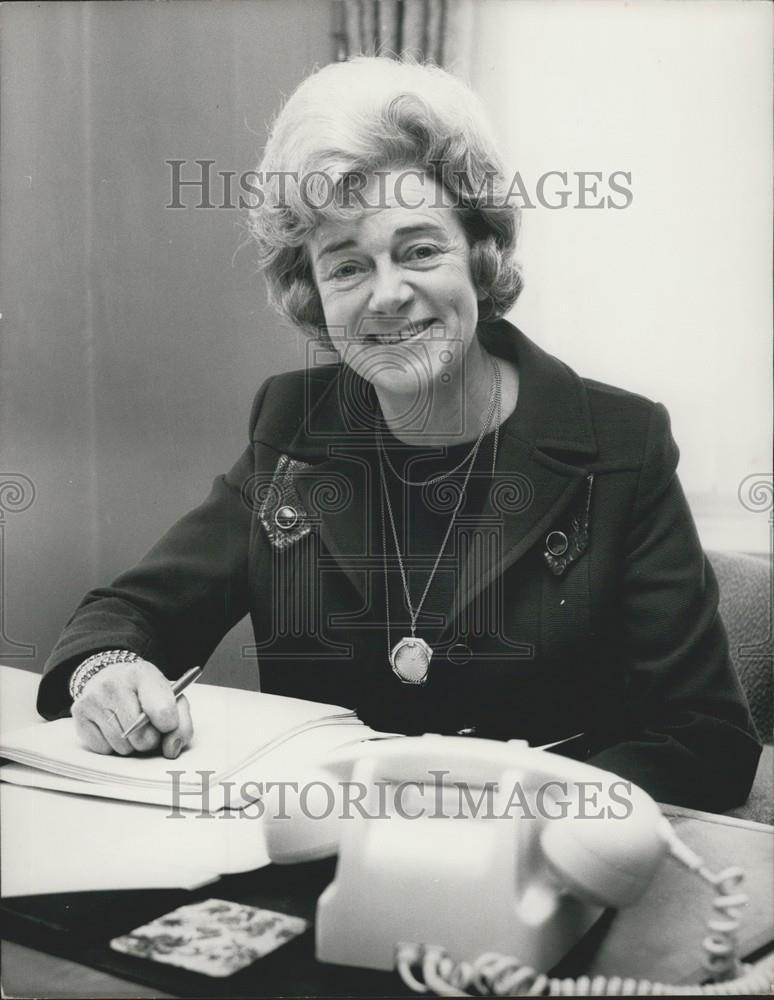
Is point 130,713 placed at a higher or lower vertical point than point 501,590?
lower

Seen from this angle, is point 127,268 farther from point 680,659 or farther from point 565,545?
point 680,659

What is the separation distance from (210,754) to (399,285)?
0.51 m

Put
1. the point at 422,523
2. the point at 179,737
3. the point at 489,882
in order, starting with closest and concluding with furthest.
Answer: the point at 489,882 → the point at 179,737 → the point at 422,523

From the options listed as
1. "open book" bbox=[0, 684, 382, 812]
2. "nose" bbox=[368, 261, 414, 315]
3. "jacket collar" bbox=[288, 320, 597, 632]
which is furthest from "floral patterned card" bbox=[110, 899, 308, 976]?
"nose" bbox=[368, 261, 414, 315]

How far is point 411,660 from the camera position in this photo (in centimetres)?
108

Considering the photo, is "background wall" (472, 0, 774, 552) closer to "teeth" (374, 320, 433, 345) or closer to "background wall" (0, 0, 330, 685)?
"teeth" (374, 320, 433, 345)

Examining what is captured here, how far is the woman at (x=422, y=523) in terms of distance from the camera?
1.04m

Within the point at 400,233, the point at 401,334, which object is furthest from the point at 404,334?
the point at 400,233

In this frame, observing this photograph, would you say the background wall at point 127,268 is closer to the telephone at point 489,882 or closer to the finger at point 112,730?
the finger at point 112,730

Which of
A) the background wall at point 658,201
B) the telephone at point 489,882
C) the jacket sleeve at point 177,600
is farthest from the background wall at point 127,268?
the telephone at point 489,882

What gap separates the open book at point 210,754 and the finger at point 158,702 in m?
0.03

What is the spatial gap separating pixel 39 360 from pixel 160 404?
140 millimetres

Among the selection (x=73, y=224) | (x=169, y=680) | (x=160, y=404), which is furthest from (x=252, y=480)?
(x=73, y=224)

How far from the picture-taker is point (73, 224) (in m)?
1.09
